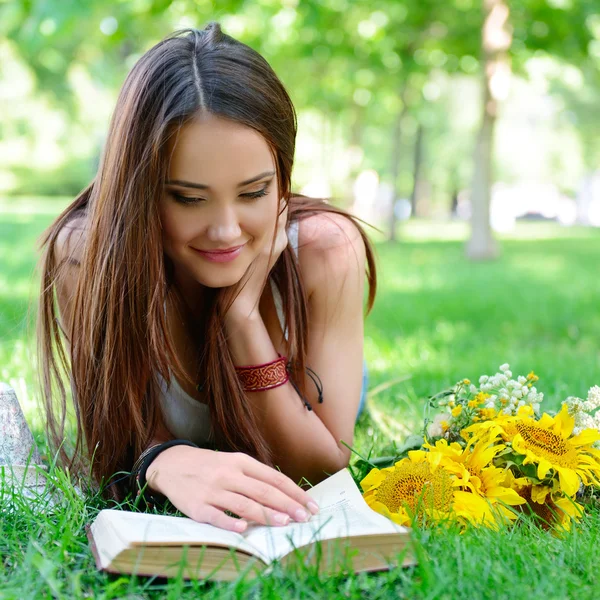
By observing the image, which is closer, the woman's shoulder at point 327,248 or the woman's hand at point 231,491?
the woman's hand at point 231,491

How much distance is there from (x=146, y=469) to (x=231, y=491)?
1.15 ft

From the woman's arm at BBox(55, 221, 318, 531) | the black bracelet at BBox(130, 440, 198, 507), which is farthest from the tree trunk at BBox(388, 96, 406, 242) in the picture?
the woman's arm at BBox(55, 221, 318, 531)

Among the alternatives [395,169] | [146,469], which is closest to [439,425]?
[146,469]

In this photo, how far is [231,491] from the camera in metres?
1.89

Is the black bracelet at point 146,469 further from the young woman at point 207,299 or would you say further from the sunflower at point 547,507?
the sunflower at point 547,507

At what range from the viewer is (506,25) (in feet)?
39.2

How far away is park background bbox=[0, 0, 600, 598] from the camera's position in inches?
70.4

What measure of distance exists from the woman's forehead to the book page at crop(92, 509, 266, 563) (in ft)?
2.69

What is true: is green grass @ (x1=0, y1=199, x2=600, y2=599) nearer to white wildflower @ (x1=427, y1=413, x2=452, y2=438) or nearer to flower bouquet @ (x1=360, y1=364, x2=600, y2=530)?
flower bouquet @ (x1=360, y1=364, x2=600, y2=530)

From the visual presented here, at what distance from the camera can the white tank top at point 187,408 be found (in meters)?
2.63

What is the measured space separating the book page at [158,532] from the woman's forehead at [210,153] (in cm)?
82

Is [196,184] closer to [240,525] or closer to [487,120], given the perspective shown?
[240,525]

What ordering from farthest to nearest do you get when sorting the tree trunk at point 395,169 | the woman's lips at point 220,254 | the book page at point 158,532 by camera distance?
1. the tree trunk at point 395,169
2. the woman's lips at point 220,254
3. the book page at point 158,532

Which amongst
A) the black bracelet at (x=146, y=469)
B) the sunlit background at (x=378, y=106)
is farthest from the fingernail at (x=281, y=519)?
the sunlit background at (x=378, y=106)
